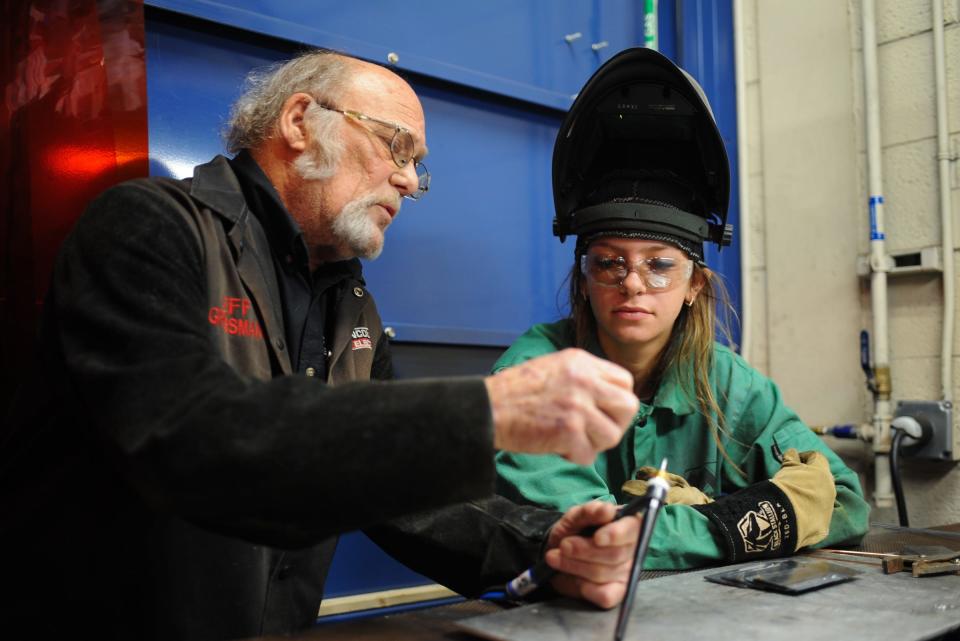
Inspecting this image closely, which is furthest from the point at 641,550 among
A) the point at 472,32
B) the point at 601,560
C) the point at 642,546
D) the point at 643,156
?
the point at 472,32

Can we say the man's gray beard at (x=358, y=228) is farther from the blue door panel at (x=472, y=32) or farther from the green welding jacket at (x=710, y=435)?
the blue door panel at (x=472, y=32)

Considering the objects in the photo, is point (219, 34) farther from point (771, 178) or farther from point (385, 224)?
point (771, 178)

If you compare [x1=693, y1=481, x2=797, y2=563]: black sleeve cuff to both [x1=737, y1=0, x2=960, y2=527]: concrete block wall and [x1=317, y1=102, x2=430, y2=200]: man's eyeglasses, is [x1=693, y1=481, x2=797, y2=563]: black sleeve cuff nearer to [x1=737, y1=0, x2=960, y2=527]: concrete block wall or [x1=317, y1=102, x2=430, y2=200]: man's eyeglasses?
[x1=317, y1=102, x2=430, y2=200]: man's eyeglasses

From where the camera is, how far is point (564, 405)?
871 mm

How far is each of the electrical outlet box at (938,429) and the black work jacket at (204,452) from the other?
1.54m

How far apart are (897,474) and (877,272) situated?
577 millimetres

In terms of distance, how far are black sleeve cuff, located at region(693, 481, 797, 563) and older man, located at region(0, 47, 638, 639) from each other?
33 cm

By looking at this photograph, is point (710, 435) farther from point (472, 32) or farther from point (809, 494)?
point (472, 32)

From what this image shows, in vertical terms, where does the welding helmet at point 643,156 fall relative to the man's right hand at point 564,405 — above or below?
above

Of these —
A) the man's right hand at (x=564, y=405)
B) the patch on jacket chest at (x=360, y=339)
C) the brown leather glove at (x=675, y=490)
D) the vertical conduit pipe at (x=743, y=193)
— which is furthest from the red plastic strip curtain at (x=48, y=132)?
the vertical conduit pipe at (x=743, y=193)

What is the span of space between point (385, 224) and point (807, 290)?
1627mm

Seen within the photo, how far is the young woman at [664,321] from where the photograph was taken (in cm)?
154

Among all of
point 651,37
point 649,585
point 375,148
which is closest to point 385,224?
point 375,148

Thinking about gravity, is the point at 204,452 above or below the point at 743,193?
below
